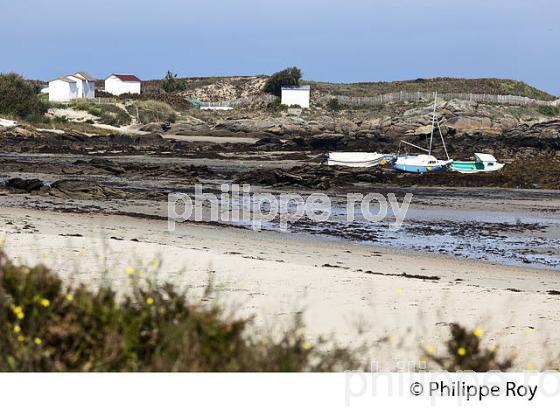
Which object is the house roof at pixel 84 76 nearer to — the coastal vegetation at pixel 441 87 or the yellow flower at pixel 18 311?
the coastal vegetation at pixel 441 87

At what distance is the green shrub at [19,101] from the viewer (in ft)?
195

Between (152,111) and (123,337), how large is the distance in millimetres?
66841

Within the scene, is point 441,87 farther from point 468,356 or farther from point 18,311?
point 18,311

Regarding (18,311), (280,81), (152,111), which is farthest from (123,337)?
(280,81)

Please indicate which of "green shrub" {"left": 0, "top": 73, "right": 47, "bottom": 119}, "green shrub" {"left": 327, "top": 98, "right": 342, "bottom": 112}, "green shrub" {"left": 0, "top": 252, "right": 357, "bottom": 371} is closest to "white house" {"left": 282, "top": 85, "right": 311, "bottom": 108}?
"green shrub" {"left": 327, "top": 98, "right": 342, "bottom": 112}

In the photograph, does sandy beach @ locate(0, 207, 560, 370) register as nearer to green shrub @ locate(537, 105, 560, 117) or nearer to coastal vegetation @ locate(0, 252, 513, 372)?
coastal vegetation @ locate(0, 252, 513, 372)

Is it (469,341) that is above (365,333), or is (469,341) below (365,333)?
above

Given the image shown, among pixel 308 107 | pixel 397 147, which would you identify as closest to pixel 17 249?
pixel 397 147

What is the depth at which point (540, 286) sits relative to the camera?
39.5ft

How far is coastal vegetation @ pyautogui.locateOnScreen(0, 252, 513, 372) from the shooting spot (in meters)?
4.64

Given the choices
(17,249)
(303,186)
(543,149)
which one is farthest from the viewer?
(543,149)

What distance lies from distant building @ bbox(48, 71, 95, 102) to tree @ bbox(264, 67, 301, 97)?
19.8 m

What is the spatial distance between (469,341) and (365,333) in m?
2.64
